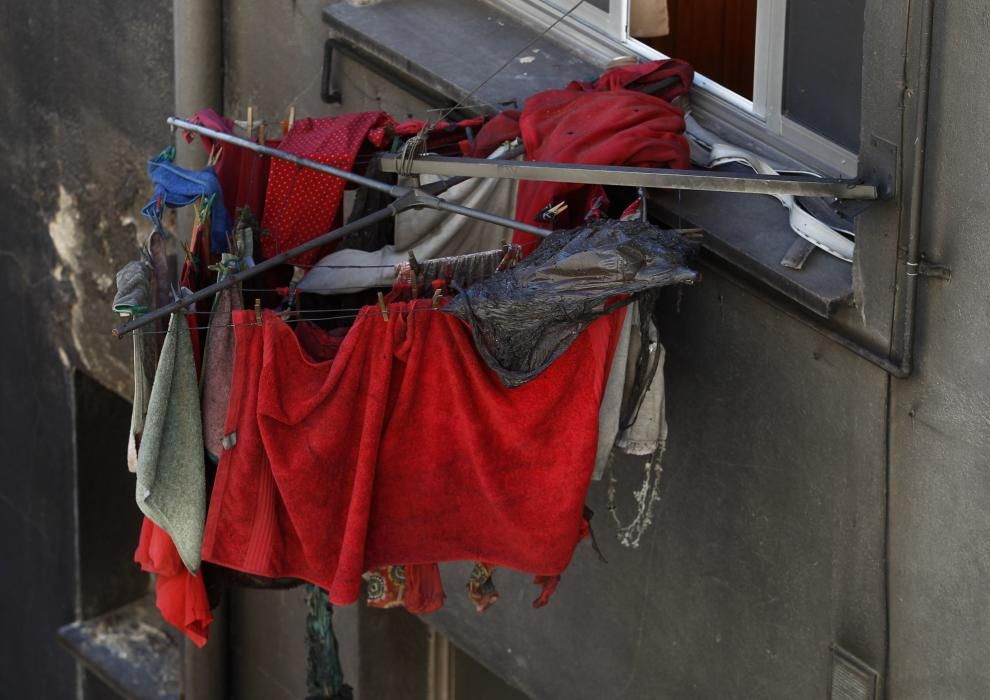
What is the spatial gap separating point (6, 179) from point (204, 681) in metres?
2.64

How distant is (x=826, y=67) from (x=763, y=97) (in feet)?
1.00

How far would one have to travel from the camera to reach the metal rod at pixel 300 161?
411cm

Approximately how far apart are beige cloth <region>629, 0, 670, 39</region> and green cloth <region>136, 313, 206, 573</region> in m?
2.00

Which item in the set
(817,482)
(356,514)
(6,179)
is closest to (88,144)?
(6,179)

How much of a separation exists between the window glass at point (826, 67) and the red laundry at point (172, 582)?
7.30ft

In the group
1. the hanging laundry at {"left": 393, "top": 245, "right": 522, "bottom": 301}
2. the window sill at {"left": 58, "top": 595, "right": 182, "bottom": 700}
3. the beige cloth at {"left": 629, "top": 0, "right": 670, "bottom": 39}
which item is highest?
the beige cloth at {"left": 629, "top": 0, "right": 670, "bottom": 39}

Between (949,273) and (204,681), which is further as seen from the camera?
(204,681)

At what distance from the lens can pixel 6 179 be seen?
294 inches

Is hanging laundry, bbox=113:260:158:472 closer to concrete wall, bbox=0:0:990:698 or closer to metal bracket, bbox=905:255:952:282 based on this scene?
concrete wall, bbox=0:0:990:698

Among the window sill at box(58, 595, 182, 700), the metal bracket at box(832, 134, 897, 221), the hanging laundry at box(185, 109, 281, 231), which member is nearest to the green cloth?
the hanging laundry at box(185, 109, 281, 231)

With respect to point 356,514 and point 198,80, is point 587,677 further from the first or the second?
point 198,80

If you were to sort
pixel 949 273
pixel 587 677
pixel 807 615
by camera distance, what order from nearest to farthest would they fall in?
pixel 949 273
pixel 807 615
pixel 587 677

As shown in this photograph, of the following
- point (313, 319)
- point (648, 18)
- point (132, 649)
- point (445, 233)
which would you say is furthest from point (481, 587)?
point (132, 649)

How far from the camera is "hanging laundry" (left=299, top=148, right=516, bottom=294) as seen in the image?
446 centimetres
